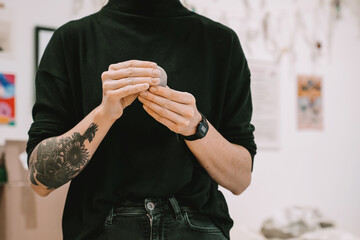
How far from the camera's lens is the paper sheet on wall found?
2596 mm

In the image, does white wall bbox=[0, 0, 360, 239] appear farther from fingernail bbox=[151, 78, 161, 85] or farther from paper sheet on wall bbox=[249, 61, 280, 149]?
fingernail bbox=[151, 78, 161, 85]

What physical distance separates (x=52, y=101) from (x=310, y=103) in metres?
2.47

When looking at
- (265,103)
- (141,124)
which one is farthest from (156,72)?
(265,103)

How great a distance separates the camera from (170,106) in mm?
667

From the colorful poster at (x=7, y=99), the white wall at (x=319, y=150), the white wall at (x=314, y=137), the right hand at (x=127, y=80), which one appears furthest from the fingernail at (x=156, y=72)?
the white wall at (x=314, y=137)

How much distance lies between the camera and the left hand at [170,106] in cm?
66

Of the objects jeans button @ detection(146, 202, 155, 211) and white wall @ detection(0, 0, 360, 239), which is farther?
white wall @ detection(0, 0, 360, 239)

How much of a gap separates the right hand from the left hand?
0.02 meters

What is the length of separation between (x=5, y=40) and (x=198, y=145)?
5.41 feet

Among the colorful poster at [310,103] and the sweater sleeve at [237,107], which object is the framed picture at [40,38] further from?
the colorful poster at [310,103]

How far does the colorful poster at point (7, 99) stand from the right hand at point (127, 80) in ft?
4.85

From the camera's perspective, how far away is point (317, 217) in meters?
2.33

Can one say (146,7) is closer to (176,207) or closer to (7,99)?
(176,207)

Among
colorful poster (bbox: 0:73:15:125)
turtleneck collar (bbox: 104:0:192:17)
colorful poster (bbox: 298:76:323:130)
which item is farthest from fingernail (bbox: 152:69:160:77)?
colorful poster (bbox: 298:76:323:130)
